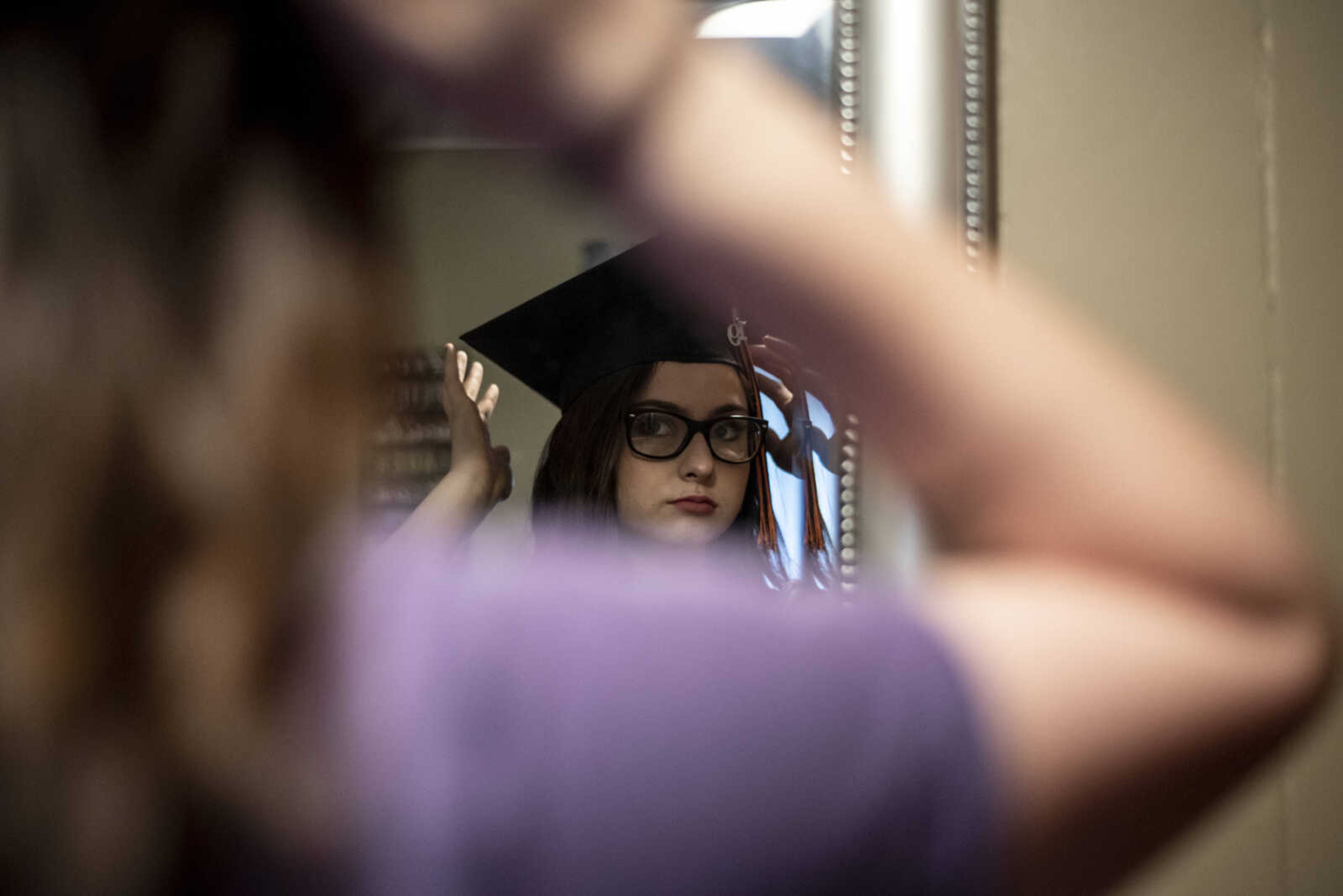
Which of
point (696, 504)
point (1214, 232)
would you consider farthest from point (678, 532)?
point (1214, 232)

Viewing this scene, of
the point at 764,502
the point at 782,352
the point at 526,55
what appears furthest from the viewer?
the point at 764,502

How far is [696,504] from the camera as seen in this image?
750mm

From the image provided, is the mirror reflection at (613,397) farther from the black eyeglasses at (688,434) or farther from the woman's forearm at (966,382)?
the woman's forearm at (966,382)

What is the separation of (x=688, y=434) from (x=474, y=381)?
174 mm

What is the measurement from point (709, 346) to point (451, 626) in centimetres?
58

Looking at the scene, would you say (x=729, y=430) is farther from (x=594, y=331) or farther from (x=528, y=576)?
(x=528, y=576)

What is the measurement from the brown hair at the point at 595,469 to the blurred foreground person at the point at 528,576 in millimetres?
508

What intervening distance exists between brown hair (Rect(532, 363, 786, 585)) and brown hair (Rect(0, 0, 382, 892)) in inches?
20.5

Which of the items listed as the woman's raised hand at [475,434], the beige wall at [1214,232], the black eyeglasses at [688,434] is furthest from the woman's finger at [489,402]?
the beige wall at [1214,232]

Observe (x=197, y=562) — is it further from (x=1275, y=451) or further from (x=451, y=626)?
(x=1275, y=451)

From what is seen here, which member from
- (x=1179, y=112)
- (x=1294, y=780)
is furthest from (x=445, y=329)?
(x=1294, y=780)

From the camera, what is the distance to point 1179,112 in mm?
834

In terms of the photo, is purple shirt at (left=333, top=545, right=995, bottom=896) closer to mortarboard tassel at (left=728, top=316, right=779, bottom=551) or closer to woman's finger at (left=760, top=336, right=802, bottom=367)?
woman's finger at (left=760, top=336, right=802, bottom=367)

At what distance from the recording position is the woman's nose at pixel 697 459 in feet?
2.46
